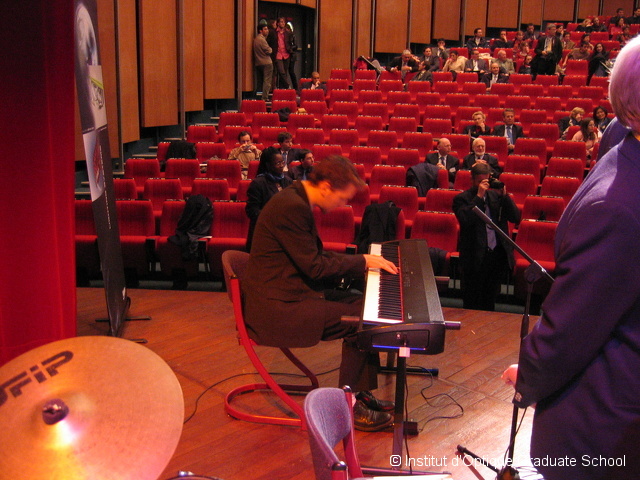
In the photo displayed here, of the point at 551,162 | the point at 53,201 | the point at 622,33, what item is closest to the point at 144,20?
the point at 551,162

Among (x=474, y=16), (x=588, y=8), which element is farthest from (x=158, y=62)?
(x=588, y=8)

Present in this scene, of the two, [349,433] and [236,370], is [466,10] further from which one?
[349,433]

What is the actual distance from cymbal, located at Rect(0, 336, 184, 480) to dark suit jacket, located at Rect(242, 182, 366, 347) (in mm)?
1301

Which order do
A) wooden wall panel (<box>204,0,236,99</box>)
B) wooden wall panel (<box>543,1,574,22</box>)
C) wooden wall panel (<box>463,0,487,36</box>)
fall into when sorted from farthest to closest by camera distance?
wooden wall panel (<box>543,1,574,22</box>) < wooden wall panel (<box>463,0,487,36</box>) < wooden wall panel (<box>204,0,236,99</box>)

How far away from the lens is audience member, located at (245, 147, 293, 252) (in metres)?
4.95

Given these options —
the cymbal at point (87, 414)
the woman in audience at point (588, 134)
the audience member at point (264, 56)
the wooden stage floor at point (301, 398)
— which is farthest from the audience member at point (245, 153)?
the cymbal at point (87, 414)

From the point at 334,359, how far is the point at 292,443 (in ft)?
2.95

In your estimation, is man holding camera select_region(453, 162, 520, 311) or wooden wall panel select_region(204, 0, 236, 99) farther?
wooden wall panel select_region(204, 0, 236, 99)

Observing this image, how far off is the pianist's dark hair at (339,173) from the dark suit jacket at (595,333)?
1.55 m

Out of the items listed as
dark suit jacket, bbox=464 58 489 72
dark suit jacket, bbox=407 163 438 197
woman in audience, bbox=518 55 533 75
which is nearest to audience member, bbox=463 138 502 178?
dark suit jacket, bbox=407 163 438 197

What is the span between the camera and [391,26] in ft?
46.0

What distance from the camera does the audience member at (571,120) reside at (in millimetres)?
7891

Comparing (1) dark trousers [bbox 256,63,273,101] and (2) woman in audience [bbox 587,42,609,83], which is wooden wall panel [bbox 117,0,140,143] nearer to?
(1) dark trousers [bbox 256,63,273,101]

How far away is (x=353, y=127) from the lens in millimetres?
8641
